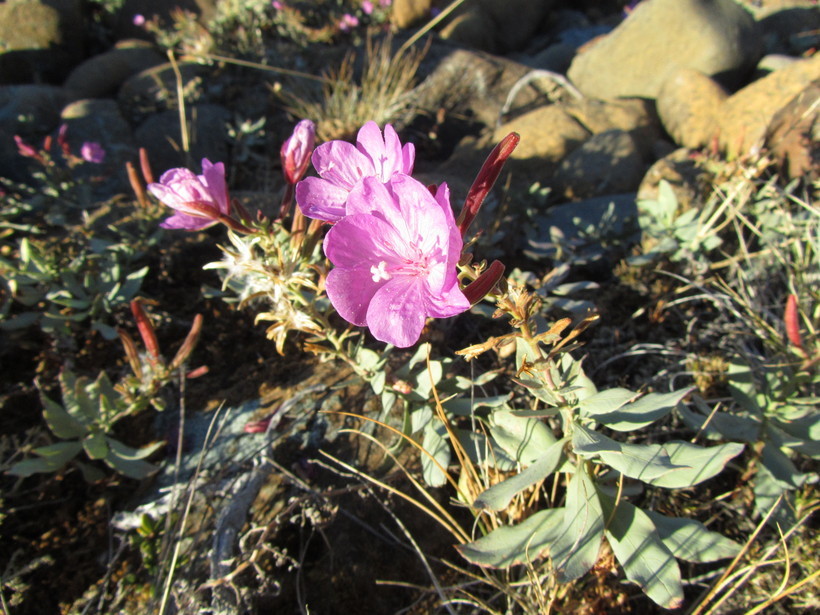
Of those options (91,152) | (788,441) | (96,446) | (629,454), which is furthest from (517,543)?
(91,152)

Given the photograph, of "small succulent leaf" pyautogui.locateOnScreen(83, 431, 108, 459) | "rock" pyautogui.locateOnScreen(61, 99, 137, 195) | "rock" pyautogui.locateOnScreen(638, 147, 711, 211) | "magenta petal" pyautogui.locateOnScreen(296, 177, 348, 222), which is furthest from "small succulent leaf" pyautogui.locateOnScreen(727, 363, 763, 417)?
"rock" pyautogui.locateOnScreen(61, 99, 137, 195)

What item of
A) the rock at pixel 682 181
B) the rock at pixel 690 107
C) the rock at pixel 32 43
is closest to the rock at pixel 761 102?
the rock at pixel 690 107

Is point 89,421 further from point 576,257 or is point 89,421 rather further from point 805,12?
point 805,12

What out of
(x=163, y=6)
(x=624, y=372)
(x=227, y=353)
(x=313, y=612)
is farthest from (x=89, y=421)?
(x=163, y=6)

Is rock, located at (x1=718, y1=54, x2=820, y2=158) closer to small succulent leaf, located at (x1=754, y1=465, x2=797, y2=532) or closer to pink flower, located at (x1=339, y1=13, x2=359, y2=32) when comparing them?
small succulent leaf, located at (x1=754, y1=465, x2=797, y2=532)

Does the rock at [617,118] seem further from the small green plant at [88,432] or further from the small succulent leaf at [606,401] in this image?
the small green plant at [88,432]

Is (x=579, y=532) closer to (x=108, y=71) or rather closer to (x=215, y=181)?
(x=215, y=181)

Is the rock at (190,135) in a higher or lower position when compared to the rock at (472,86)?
lower
